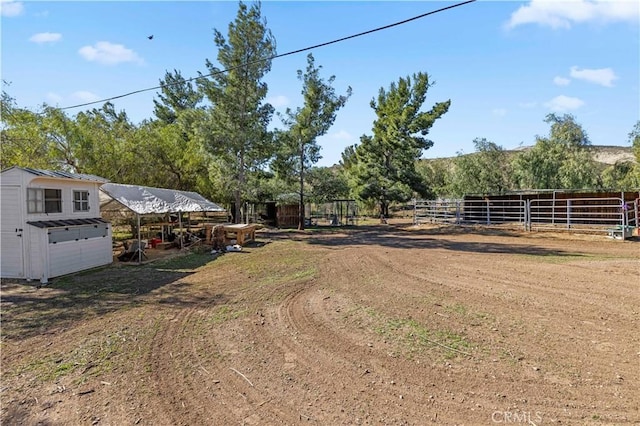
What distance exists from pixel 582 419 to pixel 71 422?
4.40 m

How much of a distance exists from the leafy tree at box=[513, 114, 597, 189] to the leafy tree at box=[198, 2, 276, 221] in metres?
22.0

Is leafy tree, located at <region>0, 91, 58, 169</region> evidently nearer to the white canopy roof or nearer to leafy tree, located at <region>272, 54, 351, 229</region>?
the white canopy roof

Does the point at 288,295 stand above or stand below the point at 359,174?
below

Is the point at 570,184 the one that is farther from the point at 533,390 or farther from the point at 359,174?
the point at 533,390

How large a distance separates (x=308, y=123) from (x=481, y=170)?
17.5 metres

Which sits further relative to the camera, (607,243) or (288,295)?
(607,243)

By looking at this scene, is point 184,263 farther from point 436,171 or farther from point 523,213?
point 436,171

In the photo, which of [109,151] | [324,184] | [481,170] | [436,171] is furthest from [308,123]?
[436,171]

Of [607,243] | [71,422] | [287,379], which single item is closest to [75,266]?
[71,422]

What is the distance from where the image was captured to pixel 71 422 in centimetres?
321

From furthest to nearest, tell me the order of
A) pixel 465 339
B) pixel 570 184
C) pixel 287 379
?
pixel 570 184
pixel 465 339
pixel 287 379

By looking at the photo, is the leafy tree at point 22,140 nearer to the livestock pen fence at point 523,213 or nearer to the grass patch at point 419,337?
the grass patch at point 419,337

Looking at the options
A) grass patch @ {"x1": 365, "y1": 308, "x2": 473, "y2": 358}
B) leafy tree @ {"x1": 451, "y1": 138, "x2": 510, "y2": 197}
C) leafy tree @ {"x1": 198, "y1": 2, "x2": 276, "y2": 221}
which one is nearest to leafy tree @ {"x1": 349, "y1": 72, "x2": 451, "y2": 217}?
leafy tree @ {"x1": 451, "y1": 138, "x2": 510, "y2": 197}

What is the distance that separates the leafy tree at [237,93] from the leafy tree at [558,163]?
Result: 22008 mm
